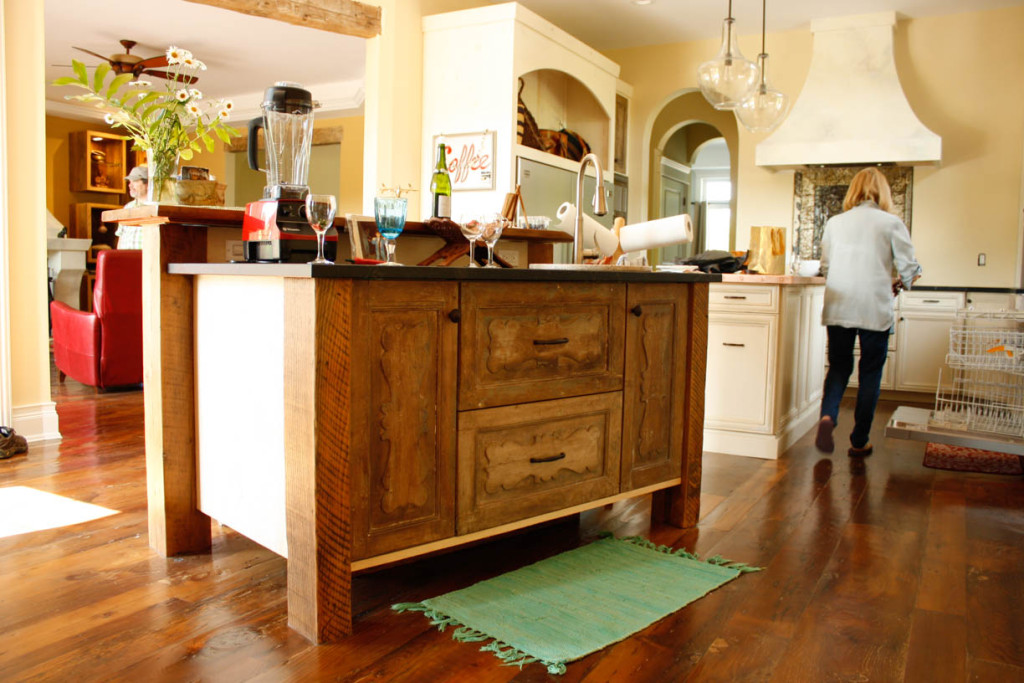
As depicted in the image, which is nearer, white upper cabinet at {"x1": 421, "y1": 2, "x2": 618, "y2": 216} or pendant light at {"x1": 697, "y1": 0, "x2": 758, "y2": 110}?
pendant light at {"x1": 697, "y1": 0, "x2": 758, "y2": 110}

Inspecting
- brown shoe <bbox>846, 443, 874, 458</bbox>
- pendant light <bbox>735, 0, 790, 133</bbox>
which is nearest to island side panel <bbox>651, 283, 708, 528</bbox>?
brown shoe <bbox>846, 443, 874, 458</bbox>

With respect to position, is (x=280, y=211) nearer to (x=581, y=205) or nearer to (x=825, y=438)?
(x=581, y=205)

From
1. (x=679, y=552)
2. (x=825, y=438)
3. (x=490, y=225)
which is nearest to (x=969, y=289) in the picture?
(x=825, y=438)

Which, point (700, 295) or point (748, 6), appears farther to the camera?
point (748, 6)

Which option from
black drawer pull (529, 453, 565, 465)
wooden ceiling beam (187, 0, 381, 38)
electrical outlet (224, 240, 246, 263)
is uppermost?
wooden ceiling beam (187, 0, 381, 38)

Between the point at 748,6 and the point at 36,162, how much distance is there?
16.3 ft

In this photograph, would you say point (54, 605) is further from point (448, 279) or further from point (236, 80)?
point (236, 80)

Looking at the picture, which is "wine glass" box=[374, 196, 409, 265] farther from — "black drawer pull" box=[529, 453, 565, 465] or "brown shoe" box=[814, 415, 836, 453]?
"brown shoe" box=[814, 415, 836, 453]

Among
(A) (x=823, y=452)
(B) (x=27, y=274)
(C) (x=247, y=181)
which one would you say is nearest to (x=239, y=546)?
(B) (x=27, y=274)

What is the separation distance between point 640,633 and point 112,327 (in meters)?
4.25

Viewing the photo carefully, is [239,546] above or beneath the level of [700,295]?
beneath

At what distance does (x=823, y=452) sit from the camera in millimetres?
3826

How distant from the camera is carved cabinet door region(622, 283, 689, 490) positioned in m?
2.37

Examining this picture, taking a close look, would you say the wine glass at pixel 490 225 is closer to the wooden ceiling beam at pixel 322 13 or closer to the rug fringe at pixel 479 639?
the rug fringe at pixel 479 639
